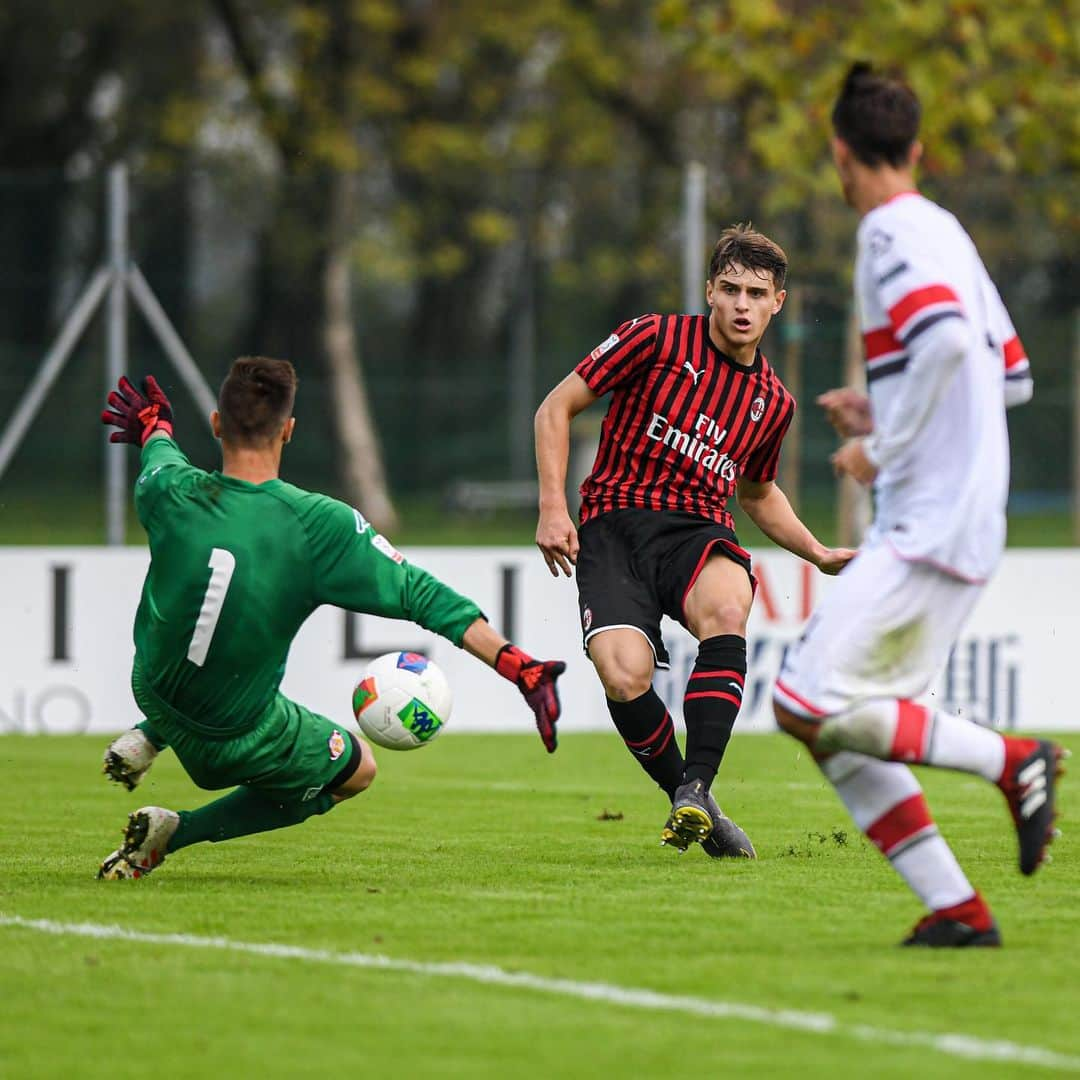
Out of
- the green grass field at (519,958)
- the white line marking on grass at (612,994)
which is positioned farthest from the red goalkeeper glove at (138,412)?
the white line marking on grass at (612,994)

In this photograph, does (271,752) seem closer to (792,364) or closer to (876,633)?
(876,633)

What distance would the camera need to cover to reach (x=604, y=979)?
4.98 m

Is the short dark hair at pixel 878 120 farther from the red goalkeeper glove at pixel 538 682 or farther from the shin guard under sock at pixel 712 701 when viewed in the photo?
the shin guard under sock at pixel 712 701

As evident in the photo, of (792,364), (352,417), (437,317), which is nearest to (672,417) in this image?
(792,364)

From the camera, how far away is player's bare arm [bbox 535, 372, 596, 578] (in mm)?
7168

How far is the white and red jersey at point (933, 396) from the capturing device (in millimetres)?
5043

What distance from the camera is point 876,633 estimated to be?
16.8 feet

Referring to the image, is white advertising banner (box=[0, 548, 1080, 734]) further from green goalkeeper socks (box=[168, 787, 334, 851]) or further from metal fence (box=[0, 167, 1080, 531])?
green goalkeeper socks (box=[168, 787, 334, 851])

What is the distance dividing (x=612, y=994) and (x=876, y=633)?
1.05m

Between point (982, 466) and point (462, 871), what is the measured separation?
262 centimetres

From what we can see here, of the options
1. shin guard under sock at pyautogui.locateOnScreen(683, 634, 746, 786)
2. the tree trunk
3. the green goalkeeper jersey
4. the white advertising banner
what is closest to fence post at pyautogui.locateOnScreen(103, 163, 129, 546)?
the white advertising banner

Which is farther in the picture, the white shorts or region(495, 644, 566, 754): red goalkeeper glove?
region(495, 644, 566, 754): red goalkeeper glove

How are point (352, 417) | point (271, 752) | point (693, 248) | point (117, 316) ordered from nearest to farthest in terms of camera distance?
point (271, 752) < point (693, 248) < point (117, 316) < point (352, 417)

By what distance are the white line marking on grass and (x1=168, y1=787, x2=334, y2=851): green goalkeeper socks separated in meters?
0.87
